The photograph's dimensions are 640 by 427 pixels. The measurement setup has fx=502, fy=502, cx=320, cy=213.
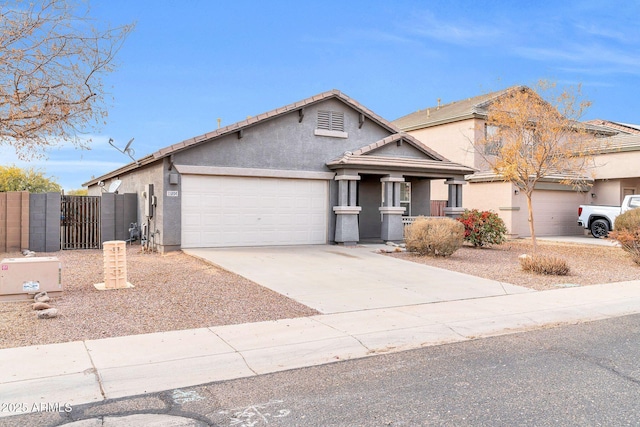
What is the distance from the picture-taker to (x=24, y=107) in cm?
1068

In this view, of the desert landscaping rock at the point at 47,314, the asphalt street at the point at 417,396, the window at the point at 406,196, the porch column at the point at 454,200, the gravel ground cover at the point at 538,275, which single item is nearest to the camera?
the asphalt street at the point at 417,396

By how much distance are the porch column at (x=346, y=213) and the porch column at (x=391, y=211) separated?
1224 mm

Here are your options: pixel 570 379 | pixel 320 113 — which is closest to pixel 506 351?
pixel 570 379

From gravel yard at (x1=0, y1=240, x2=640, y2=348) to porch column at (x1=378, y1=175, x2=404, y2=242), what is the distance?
278 centimetres

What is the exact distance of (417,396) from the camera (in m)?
4.86

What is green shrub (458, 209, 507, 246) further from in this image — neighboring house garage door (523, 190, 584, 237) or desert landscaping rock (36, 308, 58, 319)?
desert landscaping rock (36, 308, 58, 319)

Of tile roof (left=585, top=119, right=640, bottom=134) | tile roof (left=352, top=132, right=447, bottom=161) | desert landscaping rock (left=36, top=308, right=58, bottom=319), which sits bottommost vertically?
desert landscaping rock (left=36, top=308, right=58, bottom=319)

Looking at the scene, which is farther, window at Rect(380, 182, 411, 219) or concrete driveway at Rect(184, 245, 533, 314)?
window at Rect(380, 182, 411, 219)

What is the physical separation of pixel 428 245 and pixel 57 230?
40.0ft

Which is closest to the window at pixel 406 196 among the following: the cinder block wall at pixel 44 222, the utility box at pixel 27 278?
the cinder block wall at pixel 44 222

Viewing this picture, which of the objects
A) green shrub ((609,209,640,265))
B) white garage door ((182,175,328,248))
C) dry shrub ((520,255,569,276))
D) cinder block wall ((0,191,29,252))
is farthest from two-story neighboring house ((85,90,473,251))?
dry shrub ((520,255,569,276))

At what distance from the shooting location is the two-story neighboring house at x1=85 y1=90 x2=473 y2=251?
16172 millimetres

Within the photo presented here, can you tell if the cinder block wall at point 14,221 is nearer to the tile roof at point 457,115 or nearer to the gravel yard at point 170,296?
the gravel yard at point 170,296

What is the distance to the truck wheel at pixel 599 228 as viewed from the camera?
23.1m
